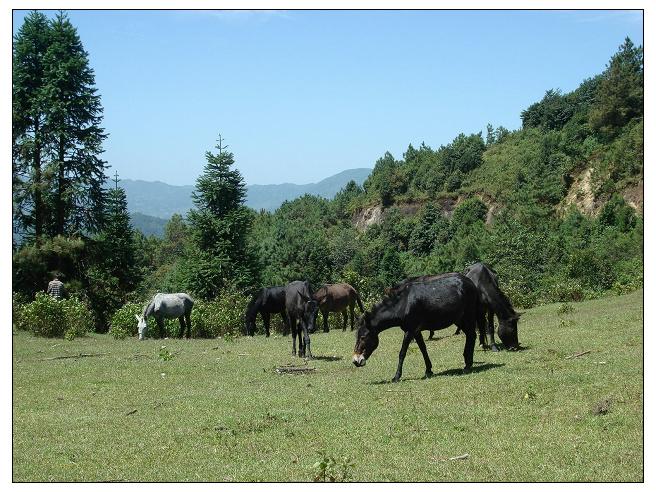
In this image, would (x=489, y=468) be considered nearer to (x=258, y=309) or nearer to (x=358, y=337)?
(x=358, y=337)

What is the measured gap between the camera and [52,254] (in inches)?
1607

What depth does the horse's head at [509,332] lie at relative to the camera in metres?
16.9

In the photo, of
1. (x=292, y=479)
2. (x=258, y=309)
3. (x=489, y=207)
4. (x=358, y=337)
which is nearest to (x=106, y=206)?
(x=258, y=309)

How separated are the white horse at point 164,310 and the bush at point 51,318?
94.9 inches

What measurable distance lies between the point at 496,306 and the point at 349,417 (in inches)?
278

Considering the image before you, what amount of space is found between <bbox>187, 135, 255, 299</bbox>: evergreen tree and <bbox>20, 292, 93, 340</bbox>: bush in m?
21.4

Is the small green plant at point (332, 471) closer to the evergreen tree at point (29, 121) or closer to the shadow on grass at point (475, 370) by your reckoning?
the shadow on grass at point (475, 370)

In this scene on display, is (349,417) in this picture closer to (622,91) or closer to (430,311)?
(430,311)

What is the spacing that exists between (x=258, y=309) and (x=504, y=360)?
47.8 ft

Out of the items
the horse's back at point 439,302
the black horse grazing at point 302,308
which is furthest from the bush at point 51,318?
the horse's back at point 439,302

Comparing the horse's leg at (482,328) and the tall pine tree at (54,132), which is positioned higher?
the tall pine tree at (54,132)

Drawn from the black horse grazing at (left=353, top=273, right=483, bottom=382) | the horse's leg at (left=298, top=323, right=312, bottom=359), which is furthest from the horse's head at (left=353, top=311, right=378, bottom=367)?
the horse's leg at (left=298, top=323, right=312, bottom=359)

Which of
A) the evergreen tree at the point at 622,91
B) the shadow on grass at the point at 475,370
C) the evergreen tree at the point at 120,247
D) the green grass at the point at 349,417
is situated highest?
the evergreen tree at the point at 622,91

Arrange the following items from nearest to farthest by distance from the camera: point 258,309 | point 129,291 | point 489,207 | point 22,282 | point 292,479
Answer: point 292,479
point 258,309
point 22,282
point 129,291
point 489,207
